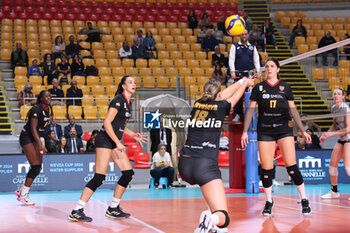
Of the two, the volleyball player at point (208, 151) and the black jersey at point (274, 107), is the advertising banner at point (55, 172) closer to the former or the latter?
the black jersey at point (274, 107)

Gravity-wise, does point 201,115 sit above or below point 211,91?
below

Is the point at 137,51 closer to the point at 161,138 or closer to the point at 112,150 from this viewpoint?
the point at 161,138

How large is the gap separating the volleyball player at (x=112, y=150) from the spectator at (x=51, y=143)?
255 inches

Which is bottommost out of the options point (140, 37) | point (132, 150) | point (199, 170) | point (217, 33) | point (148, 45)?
point (132, 150)

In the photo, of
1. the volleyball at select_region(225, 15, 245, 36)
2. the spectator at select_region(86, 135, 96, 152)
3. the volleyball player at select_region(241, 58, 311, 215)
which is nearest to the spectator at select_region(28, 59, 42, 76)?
the spectator at select_region(86, 135, 96, 152)

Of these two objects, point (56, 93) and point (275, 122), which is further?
point (56, 93)

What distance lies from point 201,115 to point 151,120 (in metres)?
8.84

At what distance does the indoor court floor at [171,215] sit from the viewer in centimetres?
A: 611

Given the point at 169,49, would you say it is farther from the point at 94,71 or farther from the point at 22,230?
the point at 22,230

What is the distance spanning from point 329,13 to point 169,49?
9002 mm

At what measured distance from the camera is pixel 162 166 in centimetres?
1280

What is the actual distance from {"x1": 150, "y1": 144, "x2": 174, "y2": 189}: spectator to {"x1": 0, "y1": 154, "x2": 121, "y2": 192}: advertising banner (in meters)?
0.99

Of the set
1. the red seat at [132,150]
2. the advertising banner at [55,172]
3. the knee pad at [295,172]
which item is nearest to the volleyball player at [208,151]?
the knee pad at [295,172]

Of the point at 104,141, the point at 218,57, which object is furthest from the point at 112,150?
the point at 218,57
